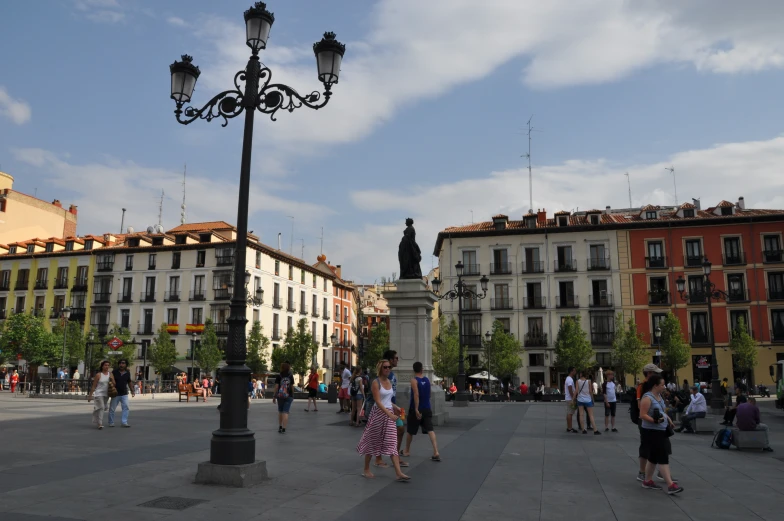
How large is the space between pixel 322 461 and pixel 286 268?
2130 inches

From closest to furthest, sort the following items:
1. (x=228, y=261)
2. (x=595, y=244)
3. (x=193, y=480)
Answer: (x=193, y=480), (x=595, y=244), (x=228, y=261)

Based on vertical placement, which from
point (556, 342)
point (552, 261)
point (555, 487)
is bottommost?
point (555, 487)

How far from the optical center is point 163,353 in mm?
53406

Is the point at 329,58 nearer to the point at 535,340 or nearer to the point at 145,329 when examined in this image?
the point at 535,340

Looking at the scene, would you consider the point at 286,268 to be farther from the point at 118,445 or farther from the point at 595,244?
the point at 118,445

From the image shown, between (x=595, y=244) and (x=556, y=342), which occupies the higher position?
(x=595, y=244)

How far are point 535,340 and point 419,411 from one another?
1745 inches

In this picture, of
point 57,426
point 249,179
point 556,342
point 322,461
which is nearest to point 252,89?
point 249,179

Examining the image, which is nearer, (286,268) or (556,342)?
(556,342)

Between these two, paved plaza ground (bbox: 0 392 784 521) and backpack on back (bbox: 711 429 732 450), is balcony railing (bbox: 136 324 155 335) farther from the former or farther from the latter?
backpack on back (bbox: 711 429 732 450)

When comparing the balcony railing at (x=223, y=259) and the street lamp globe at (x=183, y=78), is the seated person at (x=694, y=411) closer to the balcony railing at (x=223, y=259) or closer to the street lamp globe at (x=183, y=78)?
the street lamp globe at (x=183, y=78)

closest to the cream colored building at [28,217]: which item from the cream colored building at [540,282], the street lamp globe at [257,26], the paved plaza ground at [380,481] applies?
the cream colored building at [540,282]

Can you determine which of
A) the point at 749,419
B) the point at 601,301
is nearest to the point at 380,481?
the point at 749,419

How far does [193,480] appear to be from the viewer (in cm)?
784
